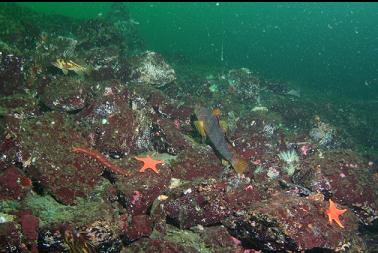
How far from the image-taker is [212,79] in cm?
1767

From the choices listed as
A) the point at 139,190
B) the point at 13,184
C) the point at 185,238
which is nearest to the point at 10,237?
the point at 13,184

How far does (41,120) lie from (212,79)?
1284 centimetres

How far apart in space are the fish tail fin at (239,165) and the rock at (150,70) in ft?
19.2

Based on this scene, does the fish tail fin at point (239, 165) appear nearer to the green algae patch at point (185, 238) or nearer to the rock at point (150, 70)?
the green algae patch at point (185, 238)

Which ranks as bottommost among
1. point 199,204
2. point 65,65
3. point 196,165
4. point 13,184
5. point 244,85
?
point 244,85

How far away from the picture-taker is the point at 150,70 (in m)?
11.8

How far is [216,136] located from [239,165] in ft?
2.59

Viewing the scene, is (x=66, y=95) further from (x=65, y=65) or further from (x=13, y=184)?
(x=13, y=184)

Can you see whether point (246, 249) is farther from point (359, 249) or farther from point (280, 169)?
point (280, 169)

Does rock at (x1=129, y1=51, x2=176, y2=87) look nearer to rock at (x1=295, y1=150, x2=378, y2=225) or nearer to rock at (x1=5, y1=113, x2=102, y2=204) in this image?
rock at (x1=5, y1=113, x2=102, y2=204)

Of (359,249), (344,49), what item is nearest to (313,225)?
(359,249)

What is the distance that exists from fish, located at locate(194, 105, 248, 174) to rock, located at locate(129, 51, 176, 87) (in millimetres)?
4932

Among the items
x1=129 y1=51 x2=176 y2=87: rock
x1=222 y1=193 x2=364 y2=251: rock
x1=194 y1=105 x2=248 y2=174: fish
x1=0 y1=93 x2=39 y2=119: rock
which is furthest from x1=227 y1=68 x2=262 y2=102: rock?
x1=222 y1=193 x2=364 y2=251: rock

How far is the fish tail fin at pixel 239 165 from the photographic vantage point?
260 inches
